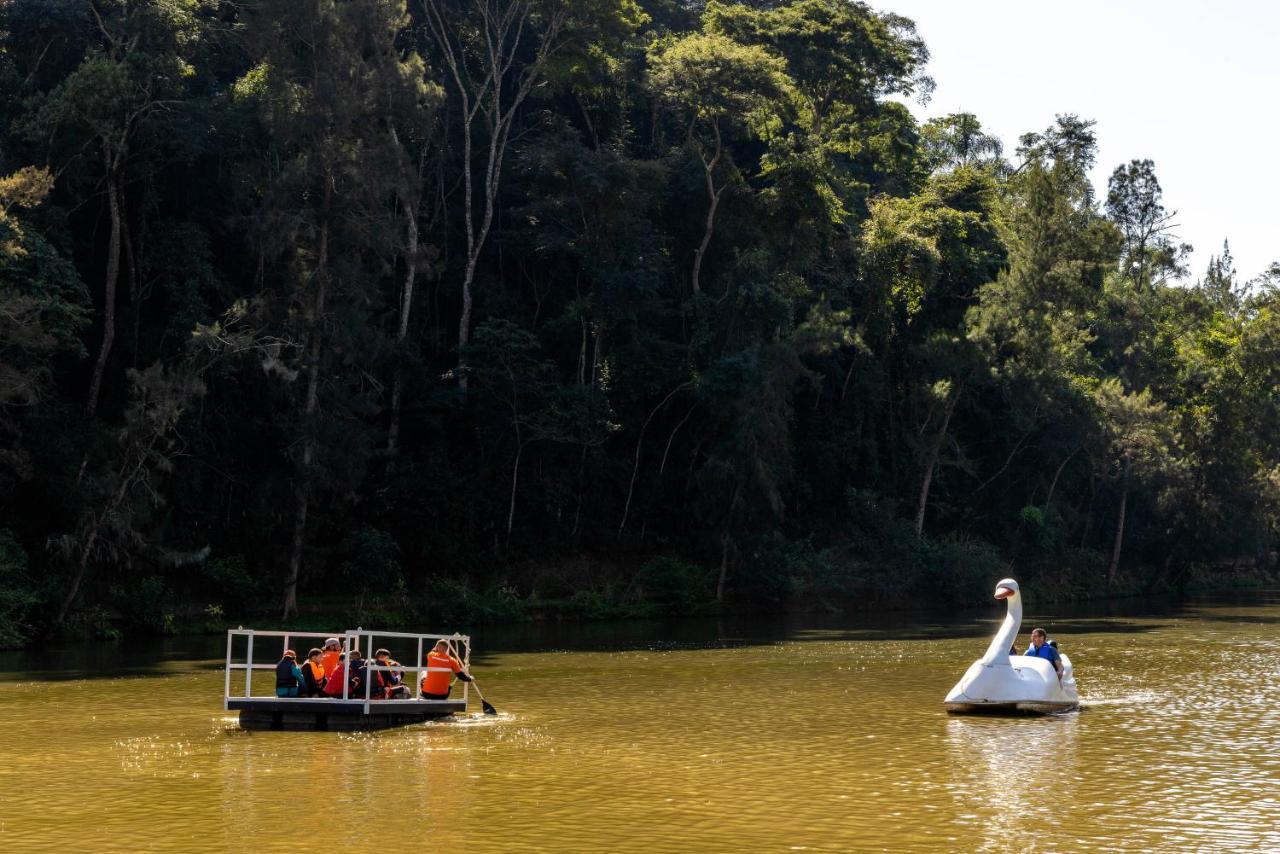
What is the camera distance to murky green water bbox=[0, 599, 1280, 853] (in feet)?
54.5

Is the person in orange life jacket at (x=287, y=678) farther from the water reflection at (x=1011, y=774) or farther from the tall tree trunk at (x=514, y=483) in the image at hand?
the tall tree trunk at (x=514, y=483)

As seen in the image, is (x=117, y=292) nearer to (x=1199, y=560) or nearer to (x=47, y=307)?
(x=47, y=307)

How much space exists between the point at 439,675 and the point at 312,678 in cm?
237

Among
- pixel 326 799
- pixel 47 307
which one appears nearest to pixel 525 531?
pixel 47 307

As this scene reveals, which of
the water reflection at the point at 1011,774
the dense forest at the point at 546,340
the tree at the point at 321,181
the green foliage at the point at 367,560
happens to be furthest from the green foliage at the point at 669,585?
the water reflection at the point at 1011,774

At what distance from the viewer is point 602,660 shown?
3978cm

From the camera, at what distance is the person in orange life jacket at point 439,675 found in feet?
87.9

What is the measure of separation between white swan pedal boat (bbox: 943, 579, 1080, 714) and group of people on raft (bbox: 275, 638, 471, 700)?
9.66 meters

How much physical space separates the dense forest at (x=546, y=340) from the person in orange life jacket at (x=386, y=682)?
19351mm

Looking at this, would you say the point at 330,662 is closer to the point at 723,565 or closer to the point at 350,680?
the point at 350,680

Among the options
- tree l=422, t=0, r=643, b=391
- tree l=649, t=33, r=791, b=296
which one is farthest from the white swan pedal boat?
tree l=649, t=33, r=791, b=296

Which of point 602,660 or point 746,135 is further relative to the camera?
point 746,135

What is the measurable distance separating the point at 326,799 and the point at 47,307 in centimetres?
2946

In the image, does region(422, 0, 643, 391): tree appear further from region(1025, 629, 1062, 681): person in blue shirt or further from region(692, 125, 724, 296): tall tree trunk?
region(1025, 629, 1062, 681): person in blue shirt
